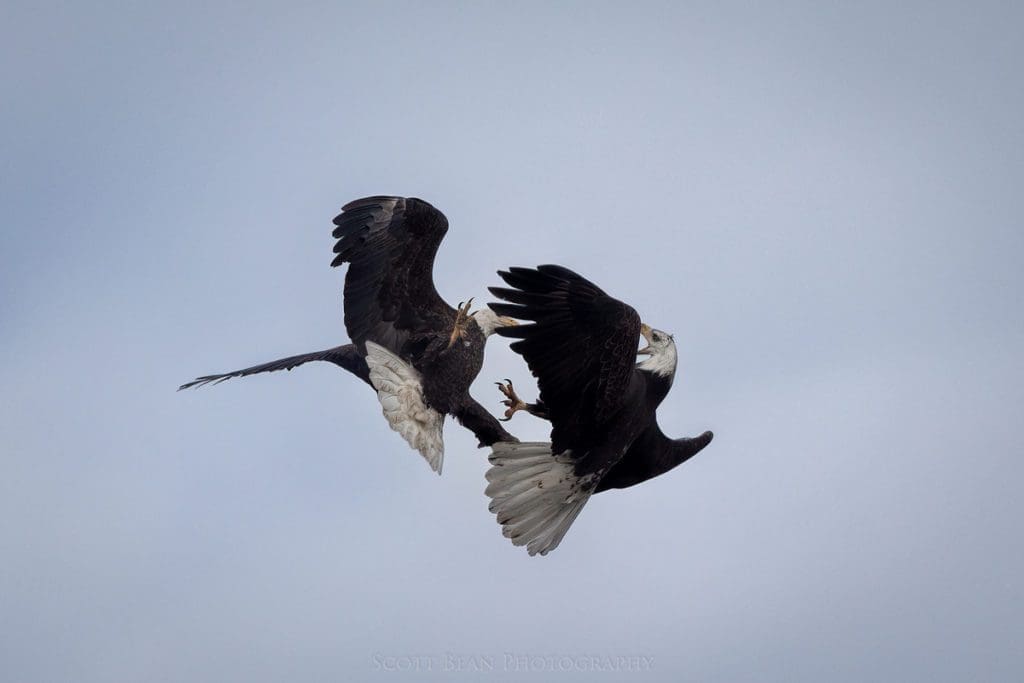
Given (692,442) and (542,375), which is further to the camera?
(692,442)

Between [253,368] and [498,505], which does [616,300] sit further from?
[253,368]

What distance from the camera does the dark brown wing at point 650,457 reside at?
24.3 feet

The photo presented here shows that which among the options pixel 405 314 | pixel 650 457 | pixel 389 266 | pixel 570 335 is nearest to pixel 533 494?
pixel 650 457

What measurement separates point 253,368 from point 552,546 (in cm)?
254

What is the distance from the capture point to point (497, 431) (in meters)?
8.24

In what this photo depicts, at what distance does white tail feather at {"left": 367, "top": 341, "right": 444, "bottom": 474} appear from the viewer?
8.15 meters

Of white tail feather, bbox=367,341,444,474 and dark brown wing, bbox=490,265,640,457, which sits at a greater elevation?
white tail feather, bbox=367,341,444,474

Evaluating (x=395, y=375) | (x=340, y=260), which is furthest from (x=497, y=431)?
(x=340, y=260)

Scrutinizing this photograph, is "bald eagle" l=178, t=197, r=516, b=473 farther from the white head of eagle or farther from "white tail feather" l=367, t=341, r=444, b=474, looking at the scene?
the white head of eagle

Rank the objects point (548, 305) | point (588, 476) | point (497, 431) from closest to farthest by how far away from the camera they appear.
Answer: point (548, 305)
point (588, 476)
point (497, 431)

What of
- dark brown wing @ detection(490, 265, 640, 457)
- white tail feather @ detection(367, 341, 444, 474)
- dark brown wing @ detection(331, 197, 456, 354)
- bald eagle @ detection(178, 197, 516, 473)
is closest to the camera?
dark brown wing @ detection(490, 265, 640, 457)

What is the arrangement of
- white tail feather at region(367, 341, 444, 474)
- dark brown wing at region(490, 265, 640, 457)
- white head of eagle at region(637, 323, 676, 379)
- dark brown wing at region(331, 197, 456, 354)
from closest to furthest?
dark brown wing at region(490, 265, 640, 457), white head of eagle at region(637, 323, 676, 379), white tail feather at region(367, 341, 444, 474), dark brown wing at region(331, 197, 456, 354)

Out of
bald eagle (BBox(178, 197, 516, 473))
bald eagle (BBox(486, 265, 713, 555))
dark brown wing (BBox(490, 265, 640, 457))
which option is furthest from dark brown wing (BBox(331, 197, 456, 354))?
dark brown wing (BBox(490, 265, 640, 457))

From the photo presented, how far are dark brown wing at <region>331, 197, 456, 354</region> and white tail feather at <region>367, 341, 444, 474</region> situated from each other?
0.19m
